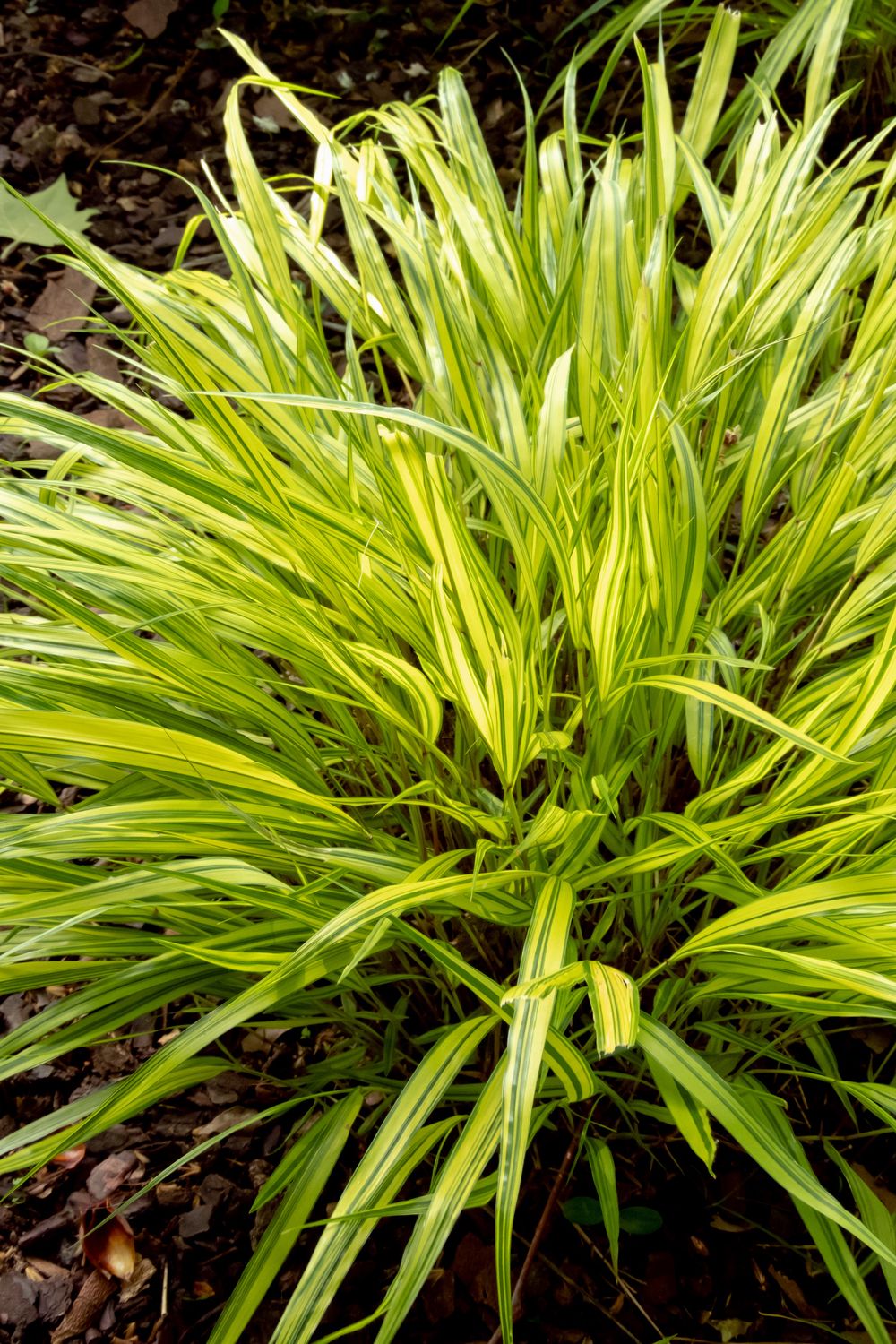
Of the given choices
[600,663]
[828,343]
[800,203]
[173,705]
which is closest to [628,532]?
[600,663]

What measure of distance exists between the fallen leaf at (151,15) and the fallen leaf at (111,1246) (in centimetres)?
216

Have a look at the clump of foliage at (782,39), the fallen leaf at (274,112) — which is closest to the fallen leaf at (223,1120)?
the clump of foliage at (782,39)

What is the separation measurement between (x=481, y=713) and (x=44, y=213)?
1549 mm

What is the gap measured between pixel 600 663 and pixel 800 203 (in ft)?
1.99

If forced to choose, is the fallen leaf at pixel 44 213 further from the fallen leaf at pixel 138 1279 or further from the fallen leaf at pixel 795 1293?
the fallen leaf at pixel 795 1293

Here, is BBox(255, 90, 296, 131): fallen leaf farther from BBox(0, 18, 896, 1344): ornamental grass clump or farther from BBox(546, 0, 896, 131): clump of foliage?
BBox(0, 18, 896, 1344): ornamental grass clump

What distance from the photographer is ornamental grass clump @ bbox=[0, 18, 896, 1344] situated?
0.71 meters

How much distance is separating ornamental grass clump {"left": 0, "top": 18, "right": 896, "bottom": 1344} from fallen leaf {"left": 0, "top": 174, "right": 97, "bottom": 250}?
2.87 feet

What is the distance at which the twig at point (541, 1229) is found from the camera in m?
0.84

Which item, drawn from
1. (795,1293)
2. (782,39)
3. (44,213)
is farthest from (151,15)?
(795,1293)

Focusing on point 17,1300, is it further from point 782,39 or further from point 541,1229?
point 782,39

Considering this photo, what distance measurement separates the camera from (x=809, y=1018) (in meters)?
0.83

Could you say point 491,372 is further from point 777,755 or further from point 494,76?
point 494,76

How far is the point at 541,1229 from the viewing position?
845 mm
